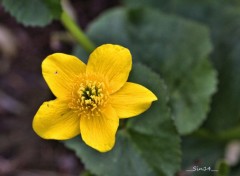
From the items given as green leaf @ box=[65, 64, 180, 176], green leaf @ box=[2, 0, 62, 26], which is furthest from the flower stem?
green leaf @ box=[65, 64, 180, 176]

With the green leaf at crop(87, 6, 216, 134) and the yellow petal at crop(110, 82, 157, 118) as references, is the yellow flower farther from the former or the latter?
the green leaf at crop(87, 6, 216, 134)

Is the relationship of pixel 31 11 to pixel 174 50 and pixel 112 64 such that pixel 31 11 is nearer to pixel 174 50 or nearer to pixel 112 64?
pixel 112 64

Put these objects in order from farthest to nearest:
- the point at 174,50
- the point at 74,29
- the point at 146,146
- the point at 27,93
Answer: the point at 27,93 → the point at 174,50 → the point at 74,29 → the point at 146,146

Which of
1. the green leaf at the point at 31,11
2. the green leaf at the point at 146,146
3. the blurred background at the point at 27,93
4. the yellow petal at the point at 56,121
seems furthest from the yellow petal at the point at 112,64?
the blurred background at the point at 27,93

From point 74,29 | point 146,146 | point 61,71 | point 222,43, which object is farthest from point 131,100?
point 222,43

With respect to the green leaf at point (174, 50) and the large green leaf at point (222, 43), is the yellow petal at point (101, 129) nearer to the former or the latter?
the green leaf at point (174, 50)

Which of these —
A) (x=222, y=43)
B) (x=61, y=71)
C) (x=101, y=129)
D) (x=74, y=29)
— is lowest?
(x=101, y=129)

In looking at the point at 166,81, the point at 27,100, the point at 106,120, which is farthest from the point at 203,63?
the point at 27,100
